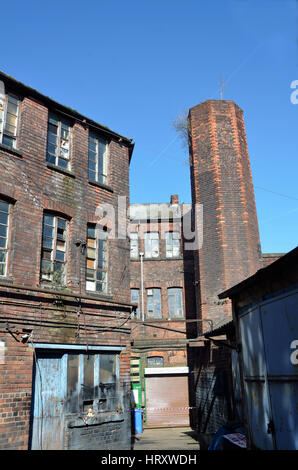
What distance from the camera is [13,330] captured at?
29.5 feet

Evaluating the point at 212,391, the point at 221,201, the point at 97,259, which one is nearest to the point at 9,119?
the point at 97,259

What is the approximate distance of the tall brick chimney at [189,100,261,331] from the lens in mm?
15523

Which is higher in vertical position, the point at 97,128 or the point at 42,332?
the point at 97,128

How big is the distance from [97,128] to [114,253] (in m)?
4.24

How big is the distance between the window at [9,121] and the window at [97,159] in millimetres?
2583

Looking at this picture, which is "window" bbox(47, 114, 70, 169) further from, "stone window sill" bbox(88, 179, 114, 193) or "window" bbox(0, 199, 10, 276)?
"window" bbox(0, 199, 10, 276)

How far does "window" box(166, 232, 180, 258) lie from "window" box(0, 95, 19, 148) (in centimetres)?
1334

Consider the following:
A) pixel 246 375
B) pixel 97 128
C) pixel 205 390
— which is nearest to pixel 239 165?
pixel 97 128

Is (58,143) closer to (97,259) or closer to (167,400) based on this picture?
(97,259)

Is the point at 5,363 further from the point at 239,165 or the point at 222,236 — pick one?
the point at 239,165

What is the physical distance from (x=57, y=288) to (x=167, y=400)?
11794mm

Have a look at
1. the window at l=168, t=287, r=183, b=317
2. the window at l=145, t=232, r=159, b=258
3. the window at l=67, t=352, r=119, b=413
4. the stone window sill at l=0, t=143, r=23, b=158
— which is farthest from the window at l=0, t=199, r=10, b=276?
the window at l=145, t=232, r=159, b=258

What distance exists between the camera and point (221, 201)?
1619cm
